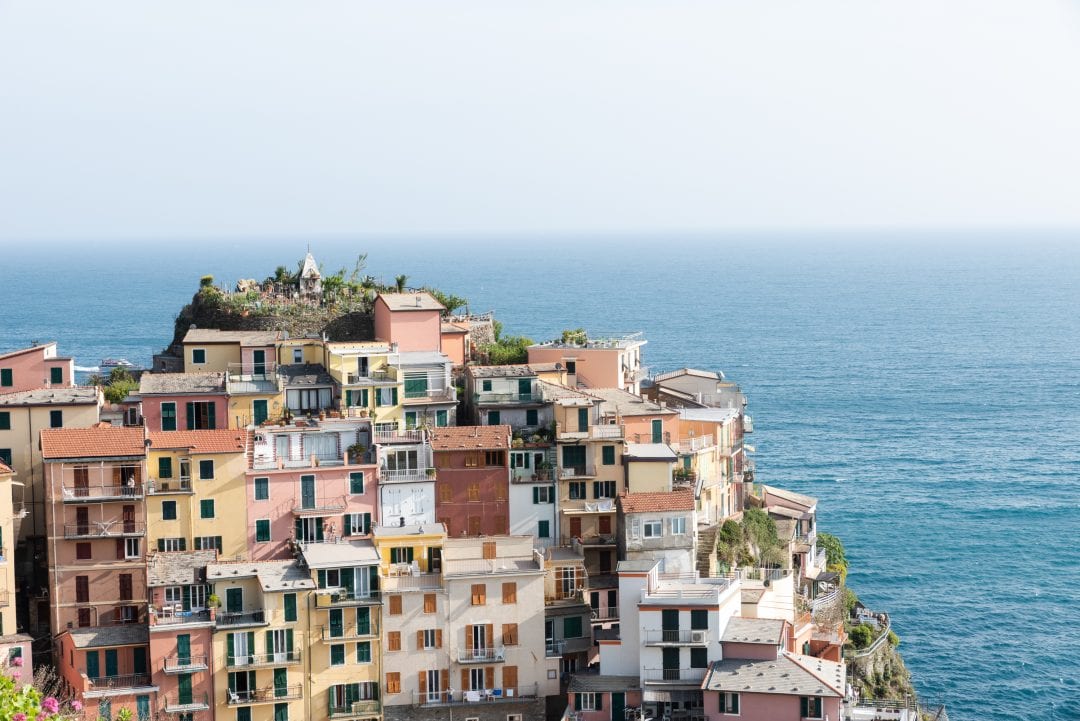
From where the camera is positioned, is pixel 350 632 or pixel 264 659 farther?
pixel 350 632

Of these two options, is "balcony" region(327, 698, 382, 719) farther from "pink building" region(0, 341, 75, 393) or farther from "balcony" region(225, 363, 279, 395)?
"pink building" region(0, 341, 75, 393)

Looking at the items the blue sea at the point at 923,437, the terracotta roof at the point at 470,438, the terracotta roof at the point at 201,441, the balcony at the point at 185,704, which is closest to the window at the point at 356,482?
the terracotta roof at the point at 470,438

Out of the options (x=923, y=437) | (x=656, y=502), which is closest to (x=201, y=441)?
(x=656, y=502)

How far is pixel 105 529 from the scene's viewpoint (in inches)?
1984

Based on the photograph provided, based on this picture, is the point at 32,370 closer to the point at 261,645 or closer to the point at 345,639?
the point at 261,645

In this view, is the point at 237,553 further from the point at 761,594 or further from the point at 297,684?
the point at 761,594

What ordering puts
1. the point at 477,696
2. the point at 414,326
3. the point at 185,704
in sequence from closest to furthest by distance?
the point at 185,704 → the point at 477,696 → the point at 414,326

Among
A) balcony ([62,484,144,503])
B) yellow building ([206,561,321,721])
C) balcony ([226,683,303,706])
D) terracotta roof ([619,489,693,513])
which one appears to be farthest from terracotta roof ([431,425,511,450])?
balcony ([62,484,144,503])

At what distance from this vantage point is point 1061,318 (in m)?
188

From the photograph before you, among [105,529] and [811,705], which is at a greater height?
[105,529]

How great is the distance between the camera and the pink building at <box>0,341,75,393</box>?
56.4m

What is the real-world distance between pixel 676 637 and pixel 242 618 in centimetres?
1299

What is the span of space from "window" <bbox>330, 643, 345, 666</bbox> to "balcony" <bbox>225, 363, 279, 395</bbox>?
10.9m

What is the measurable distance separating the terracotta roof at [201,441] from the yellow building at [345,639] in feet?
15.5
